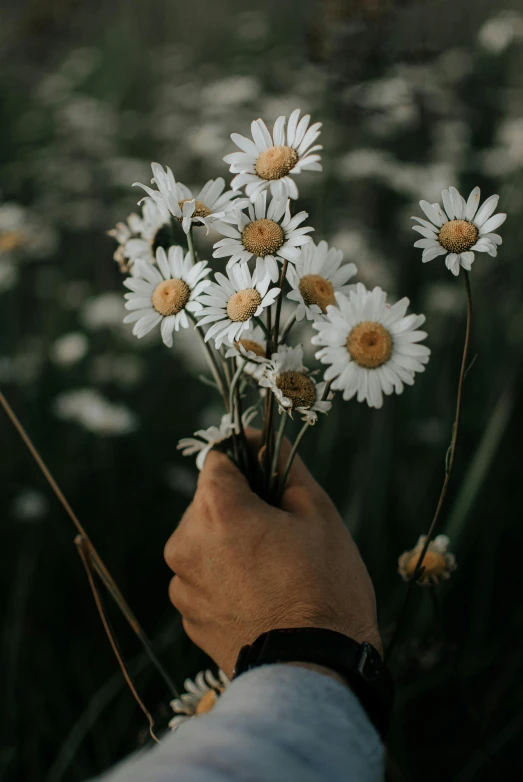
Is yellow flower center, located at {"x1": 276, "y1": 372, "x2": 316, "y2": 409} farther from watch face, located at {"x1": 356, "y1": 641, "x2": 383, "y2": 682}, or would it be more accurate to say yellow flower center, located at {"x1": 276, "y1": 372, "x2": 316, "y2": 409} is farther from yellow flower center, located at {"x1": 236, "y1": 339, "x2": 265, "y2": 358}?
watch face, located at {"x1": 356, "y1": 641, "x2": 383, "y2": 682}

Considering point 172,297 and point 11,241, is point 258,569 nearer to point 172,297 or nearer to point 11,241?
point 172,297

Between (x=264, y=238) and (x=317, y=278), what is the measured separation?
71 millimetres

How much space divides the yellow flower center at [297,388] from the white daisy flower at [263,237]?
86 mm

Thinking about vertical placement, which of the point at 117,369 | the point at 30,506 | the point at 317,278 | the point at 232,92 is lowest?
the point at 30,506

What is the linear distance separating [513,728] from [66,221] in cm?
206

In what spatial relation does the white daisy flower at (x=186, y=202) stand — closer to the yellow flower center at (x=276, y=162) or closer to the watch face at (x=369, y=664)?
the yellow flower center at (x=276, y=162)

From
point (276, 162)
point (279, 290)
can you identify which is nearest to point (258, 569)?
point (279, 290)

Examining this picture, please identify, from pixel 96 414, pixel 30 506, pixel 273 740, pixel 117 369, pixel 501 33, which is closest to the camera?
pixel 273 740

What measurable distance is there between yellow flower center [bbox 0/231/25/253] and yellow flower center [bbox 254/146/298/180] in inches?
45.0

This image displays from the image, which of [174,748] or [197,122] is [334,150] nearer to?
[197,122]

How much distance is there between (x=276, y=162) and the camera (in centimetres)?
52

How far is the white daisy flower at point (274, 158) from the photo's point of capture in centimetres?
51

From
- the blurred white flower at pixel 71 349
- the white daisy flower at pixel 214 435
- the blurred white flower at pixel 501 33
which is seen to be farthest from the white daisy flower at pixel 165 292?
the blurred white flower at pixel 501 33

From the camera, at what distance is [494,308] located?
6.10 feet
